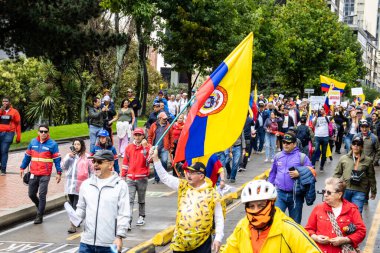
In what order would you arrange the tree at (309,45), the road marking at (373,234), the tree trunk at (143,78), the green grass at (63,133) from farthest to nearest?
the tree at (309,45), the tree trunk at (143,78), the green grass at (63,133), the road marking at (373,234)

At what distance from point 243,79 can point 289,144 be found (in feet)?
4.51

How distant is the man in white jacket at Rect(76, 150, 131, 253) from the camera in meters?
7.36

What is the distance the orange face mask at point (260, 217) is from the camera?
4.69 metres

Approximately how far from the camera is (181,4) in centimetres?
2748

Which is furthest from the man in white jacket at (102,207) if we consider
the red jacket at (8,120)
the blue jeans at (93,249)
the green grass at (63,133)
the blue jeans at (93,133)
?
the green grass at (63,133)

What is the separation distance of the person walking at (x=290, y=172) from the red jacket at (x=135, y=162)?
2708mm

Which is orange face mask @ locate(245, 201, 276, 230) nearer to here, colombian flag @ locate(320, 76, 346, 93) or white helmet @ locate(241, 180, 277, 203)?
white helmet @ locate(241, 180, 277, 203)

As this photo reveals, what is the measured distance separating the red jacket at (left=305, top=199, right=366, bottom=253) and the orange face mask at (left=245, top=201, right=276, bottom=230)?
8.47 ft

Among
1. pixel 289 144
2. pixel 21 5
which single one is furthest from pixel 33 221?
pixel 21 5

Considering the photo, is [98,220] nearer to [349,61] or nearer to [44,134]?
[44,134]

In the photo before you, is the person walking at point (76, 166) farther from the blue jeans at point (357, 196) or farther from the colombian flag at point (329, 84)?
the colombian flag at point (329, 84)

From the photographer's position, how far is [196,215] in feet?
24.8

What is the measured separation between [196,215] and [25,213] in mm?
6628

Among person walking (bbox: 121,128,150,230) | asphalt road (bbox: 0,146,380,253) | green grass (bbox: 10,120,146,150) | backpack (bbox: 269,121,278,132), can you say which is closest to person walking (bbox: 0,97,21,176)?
asphalt road (bbox: 0,146,380,253)
